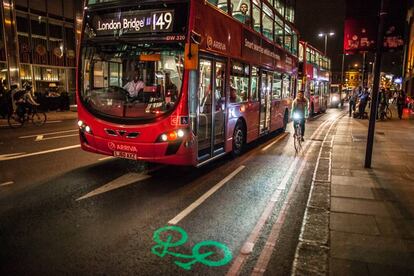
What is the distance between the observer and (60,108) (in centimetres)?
2372

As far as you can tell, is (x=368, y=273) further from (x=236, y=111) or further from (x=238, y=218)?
(x=236, y=111)

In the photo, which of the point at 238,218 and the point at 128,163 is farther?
the point at 128,163

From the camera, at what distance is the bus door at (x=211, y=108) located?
7.25 meters

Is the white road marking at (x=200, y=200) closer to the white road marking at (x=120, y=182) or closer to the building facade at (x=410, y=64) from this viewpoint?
the white road marking at (x=120, y=182)

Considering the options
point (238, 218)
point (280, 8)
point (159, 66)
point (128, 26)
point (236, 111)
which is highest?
point (280, 8)

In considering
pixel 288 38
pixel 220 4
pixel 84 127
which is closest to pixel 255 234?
pixel 84 127

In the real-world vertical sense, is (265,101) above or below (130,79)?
below

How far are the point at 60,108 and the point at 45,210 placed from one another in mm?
20279

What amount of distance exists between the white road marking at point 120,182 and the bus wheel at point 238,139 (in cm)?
297

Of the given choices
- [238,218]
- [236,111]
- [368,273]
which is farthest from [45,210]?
[236,111]

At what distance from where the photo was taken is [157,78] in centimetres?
685

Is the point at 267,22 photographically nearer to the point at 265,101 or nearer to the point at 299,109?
the point at 265,101

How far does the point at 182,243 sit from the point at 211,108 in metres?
3.95

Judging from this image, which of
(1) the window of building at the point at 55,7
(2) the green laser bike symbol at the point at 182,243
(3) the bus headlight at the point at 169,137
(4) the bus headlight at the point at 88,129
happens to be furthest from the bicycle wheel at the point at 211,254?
(1) the window of building at the point at 55,7
